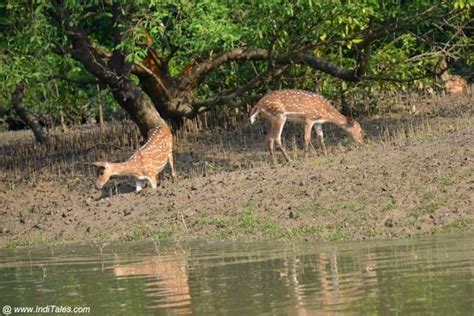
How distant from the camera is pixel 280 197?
16.8 meters

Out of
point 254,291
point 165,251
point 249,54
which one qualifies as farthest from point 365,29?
point 254,291

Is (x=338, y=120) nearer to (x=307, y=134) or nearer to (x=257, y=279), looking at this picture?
(x=307, y=134)

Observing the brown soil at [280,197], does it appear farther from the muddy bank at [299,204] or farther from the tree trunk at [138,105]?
the tree trunk at [138,105]

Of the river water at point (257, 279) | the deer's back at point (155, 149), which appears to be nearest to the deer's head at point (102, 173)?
the deer's back at point (155, 149)

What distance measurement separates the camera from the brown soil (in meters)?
15.0

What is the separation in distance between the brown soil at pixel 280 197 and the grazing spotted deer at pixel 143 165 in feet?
0.95

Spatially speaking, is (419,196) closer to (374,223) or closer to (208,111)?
(374,223)

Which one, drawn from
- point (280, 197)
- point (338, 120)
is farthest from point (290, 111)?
point (280, 197)

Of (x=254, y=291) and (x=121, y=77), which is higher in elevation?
(x=121, y=77)

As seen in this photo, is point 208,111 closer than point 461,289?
No

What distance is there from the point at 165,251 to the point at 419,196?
3.13 m

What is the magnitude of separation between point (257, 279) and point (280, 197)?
554 centimetres

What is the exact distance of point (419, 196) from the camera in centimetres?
1545
